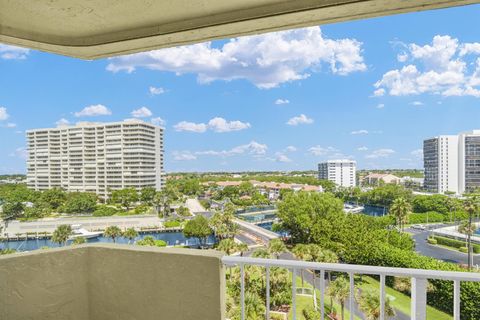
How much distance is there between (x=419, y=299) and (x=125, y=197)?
37.7 m

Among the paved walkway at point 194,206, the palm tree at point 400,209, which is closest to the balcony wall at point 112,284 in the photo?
the palm tree at point 400,209

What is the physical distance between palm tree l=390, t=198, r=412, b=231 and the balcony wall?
3744 centimetres

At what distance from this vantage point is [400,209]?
34.7 m

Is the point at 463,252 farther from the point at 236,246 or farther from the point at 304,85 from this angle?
the point at 304,85

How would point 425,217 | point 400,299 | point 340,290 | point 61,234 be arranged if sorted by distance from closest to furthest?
point 400,299 < point 340,290 < point 61,234 < point 425,217

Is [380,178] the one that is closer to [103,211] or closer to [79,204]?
[103,211]

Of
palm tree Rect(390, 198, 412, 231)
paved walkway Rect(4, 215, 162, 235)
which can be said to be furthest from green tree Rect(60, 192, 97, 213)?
palm tree Rect(390, 198, 412, 231)

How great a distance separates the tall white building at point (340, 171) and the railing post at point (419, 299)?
52689 mm

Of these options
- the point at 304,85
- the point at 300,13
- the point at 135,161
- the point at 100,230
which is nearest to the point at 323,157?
the point at 304,85

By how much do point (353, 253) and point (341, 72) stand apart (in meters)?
50.7

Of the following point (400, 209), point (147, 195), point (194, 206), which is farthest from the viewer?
point (194, 206)

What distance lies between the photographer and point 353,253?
2906cm

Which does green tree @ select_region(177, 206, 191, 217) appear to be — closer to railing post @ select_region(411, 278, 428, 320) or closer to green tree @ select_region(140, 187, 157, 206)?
green tree @ select_region(140, 187, 157, 206)

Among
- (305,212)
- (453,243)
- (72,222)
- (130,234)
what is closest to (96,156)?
(72,222)
